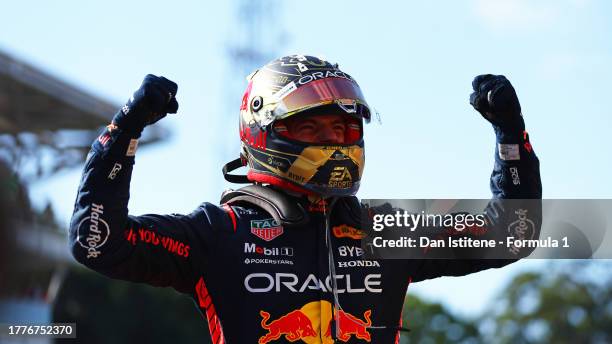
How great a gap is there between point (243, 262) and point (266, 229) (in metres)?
0.25

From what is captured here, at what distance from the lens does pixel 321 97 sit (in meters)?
7.48

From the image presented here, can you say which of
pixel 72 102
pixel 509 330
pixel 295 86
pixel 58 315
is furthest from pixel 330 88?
pixel 509 330

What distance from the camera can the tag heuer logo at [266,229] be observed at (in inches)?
287

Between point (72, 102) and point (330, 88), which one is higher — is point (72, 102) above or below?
above

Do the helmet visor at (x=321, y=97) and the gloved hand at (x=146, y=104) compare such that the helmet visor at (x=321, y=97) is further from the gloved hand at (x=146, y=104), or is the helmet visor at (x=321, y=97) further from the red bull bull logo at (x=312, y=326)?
the red bull bull logo at (x=312, y=326)

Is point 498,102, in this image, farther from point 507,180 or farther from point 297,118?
point 297,118

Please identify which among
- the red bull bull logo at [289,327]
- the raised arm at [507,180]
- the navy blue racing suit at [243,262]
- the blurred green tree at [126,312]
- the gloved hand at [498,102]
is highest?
the blurred green tree at [126,312]

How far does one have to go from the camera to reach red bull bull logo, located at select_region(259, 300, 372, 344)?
705 cm

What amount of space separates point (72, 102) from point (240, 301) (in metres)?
32.5

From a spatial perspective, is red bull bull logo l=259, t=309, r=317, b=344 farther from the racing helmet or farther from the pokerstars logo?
the racing helmet

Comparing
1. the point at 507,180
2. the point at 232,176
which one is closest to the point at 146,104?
the point at 232,176

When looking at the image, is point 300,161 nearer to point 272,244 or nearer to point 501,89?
point 272,244

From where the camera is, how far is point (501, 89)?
24.3 ft

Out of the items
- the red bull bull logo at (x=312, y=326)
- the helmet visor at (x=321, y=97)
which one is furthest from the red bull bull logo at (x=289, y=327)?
the helmet visor at (x=321, y=97)
